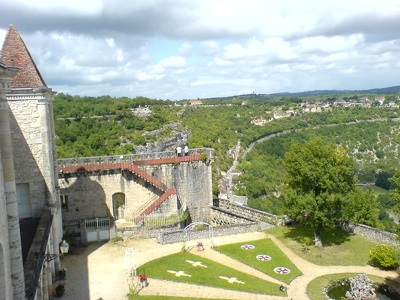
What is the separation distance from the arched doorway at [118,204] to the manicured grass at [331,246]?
11.1 meters

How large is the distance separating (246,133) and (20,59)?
7422 cm

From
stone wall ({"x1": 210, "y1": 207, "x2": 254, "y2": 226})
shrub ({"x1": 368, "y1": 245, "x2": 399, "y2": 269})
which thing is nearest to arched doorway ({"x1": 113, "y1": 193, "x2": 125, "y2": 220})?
stone wall ({"x1": 210, "y1": 207, "x2": 254, "y2": 226})

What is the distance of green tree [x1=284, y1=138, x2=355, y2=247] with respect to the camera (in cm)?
2203

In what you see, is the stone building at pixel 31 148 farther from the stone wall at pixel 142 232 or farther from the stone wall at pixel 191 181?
the stone wall at pixel 191 181

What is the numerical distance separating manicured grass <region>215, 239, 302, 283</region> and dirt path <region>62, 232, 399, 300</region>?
0.39 m

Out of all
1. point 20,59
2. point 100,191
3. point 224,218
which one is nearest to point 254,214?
point 224,218

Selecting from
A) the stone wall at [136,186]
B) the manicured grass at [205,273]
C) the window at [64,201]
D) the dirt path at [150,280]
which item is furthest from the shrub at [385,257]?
the window at [64,201]

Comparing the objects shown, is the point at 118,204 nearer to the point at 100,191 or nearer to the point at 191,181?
the point at 100,191

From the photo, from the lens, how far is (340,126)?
107 m

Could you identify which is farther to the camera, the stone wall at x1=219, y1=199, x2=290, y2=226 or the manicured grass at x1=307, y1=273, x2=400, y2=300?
the stone wall at x1=219, y1=199, x2=290, y2=226

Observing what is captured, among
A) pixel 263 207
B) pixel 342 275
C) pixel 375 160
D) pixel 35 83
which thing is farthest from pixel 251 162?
pixel 35 83

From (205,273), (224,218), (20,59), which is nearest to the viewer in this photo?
(20,59)

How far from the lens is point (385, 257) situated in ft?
66.2

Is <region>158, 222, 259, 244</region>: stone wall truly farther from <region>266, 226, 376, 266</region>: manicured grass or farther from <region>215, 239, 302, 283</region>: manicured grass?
<region>215, 239, 302, 283</region>: manicured grass
